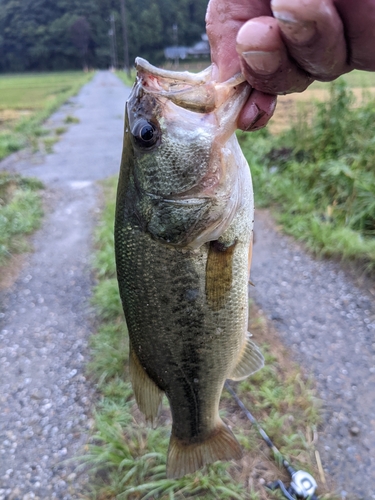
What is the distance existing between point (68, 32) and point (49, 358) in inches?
3533

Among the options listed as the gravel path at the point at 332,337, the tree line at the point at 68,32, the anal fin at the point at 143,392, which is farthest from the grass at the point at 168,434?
the tree line at the point at 68,32

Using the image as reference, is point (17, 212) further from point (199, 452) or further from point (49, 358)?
point (199, 452)

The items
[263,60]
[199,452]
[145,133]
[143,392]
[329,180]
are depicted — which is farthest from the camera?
[329,180]

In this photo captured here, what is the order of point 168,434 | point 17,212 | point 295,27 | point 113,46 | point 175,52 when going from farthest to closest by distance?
point 113,46
point 175,52
point 17,212
point 168,434
point 295,27

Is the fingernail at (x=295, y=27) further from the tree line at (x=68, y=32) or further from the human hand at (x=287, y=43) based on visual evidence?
the tree line at (x=68, y=32)

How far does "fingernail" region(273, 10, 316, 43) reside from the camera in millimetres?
1074

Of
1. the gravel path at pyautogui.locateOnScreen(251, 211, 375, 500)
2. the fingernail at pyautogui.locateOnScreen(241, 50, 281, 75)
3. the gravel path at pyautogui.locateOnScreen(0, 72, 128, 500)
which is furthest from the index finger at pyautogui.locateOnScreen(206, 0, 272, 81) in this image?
the gravel path at pyautogui.locateOnScreen(0, 72, 128, 500)

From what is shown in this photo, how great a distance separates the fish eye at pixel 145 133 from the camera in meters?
1.57

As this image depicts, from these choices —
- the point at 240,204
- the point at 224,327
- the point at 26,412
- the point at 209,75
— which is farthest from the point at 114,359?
the point at 209,75

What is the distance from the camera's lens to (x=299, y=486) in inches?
94.5

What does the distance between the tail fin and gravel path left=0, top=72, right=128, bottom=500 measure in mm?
994

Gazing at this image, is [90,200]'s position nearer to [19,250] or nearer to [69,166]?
[19,250]

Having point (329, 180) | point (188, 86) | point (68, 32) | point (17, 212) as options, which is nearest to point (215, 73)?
point (188, 86)

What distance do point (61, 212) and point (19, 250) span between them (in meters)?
1.62
